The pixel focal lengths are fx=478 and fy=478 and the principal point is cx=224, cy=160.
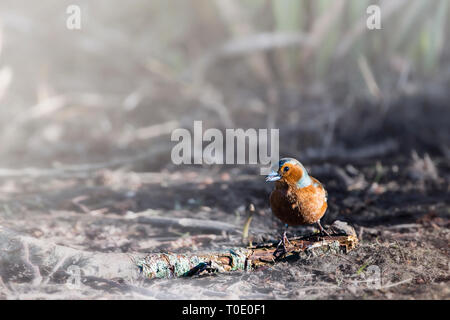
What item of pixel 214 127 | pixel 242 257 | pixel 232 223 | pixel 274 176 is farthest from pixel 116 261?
pixel 214 127

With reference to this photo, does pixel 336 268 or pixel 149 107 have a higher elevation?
pixel 149 107

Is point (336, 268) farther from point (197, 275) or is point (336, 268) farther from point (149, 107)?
point (149, 107)

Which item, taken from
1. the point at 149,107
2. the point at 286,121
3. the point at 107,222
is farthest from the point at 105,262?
the point at 149,107

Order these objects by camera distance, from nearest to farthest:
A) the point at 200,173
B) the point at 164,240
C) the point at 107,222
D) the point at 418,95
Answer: the point at 164,240 → the point at 107,222 → the point at 200,173 → the point at 418,95

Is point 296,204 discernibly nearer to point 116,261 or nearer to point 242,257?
point 242,257

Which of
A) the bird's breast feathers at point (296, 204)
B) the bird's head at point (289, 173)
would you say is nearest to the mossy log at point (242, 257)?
the bird's breast feathers at point (296, 204)

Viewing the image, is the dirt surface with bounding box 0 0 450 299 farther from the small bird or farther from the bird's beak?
the bird's beak

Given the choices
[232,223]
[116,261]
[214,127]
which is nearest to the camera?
[116,261]
